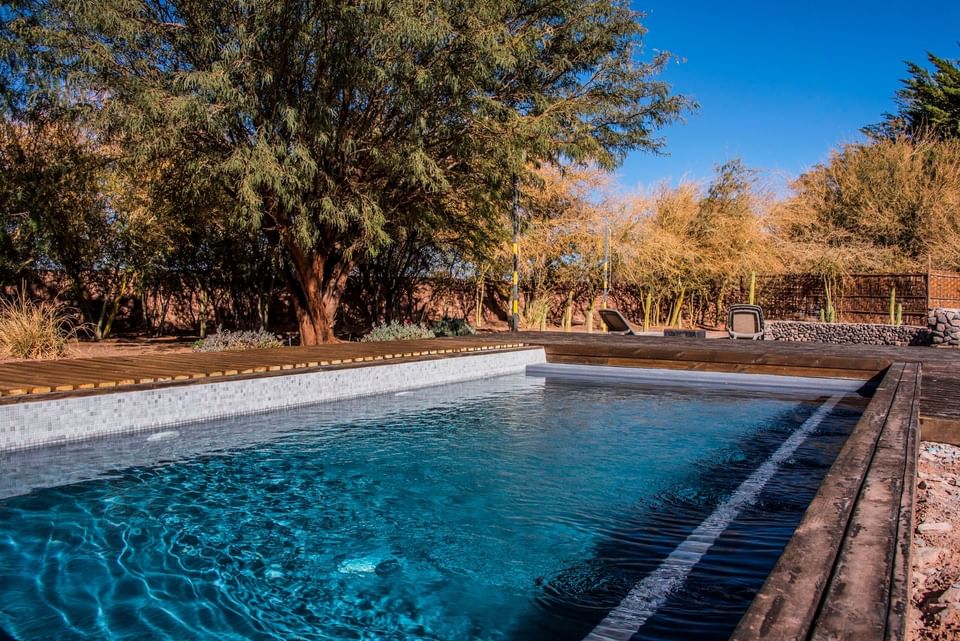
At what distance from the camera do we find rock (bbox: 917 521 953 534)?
3262 mm

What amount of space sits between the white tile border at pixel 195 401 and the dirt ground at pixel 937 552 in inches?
204

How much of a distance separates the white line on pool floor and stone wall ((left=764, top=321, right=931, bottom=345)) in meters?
11.0

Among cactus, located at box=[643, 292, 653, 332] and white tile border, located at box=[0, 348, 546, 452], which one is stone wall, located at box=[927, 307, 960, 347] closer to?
cactus, located at box=[643, 292, 653, 332]

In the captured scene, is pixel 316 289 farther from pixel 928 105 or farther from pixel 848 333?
pixel 928 105

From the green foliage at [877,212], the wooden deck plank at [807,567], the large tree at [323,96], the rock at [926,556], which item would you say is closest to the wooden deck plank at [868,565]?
the wooden deck plank at [807,567]

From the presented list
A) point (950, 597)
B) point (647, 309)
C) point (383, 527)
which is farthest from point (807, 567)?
point (647, 309)

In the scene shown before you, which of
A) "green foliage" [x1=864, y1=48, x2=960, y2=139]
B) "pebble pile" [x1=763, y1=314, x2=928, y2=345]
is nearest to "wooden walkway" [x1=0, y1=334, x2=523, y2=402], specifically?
"pebble pile" [x1=763, y1=314, x2=928, y2=345]

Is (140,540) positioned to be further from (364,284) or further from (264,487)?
(364,284)

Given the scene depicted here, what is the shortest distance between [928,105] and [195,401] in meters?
29.5

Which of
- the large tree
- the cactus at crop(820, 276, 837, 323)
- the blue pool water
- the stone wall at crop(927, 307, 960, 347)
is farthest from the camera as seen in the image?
the cactus at crop(820, 276, 837, 323)

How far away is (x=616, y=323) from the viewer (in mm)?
13844

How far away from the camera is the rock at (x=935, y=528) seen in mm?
3262

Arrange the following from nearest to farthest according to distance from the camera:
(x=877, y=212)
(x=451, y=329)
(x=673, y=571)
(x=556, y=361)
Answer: (x=673, y=571) < (x=556, y=361) < (x=451, y=329) < (x=877, y=212)

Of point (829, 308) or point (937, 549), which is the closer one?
point (937, 549)
